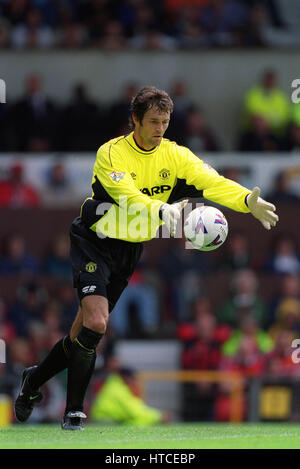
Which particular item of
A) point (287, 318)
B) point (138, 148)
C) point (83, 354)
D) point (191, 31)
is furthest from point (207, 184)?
point (191, 31)

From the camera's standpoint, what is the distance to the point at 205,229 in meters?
8.15

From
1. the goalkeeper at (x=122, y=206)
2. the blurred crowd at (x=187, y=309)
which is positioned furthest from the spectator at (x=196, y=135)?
the goalkeeper at (x=122, y=206)

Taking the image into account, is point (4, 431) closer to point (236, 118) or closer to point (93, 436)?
point (93, 436)

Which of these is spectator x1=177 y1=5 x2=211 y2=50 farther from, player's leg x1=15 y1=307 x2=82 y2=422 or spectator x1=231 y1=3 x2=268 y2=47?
player's leg x1=15 y1=307 x2=82 y2=422

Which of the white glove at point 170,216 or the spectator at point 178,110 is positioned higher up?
the spectator at point 178,110

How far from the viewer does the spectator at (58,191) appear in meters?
16.4

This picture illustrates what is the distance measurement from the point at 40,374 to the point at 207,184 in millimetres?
2206

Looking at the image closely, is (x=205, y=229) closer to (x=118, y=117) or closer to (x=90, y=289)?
(x=90, y=289)

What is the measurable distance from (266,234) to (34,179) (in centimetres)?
369

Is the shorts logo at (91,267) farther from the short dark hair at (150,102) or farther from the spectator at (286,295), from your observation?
the spectator at (286,295)

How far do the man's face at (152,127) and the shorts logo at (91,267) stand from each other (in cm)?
105

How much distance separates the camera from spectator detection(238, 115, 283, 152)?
17.4 metres
